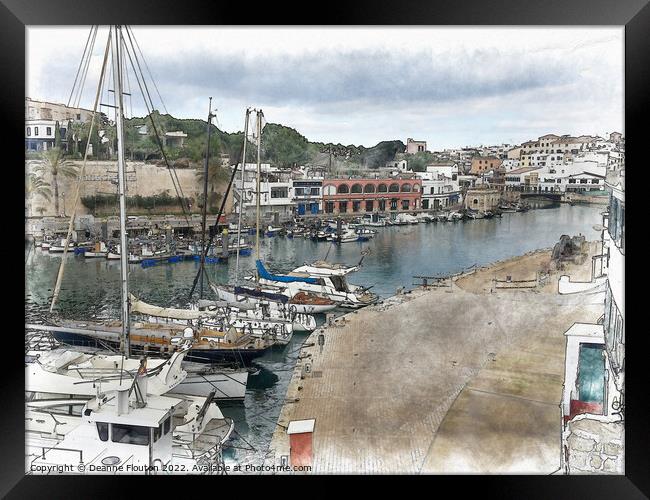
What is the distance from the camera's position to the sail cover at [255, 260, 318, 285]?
11.7 feet

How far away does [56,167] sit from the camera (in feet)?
11.3

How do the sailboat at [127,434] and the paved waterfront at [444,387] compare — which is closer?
the sailboat at [127,434]

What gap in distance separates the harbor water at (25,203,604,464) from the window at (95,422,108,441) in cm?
59

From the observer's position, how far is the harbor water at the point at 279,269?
3.44m

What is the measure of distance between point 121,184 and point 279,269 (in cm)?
100

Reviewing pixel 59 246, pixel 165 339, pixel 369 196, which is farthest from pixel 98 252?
pixel 369 196

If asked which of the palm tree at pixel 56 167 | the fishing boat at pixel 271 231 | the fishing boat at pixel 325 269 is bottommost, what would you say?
the fishing boat at pixel 325 269

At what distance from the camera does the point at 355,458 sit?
11.2 ft

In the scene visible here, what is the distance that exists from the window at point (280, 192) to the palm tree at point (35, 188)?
4.06ft

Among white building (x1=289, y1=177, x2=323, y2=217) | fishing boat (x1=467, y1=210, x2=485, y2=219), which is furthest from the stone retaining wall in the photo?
white building (x1=289, y1=177, x2=323, y2=217)

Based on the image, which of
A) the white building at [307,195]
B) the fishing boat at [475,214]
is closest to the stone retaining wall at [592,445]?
the fishing boat at [475,214]

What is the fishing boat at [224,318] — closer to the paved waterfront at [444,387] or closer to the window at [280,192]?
the paved waterfront at [444,387]
